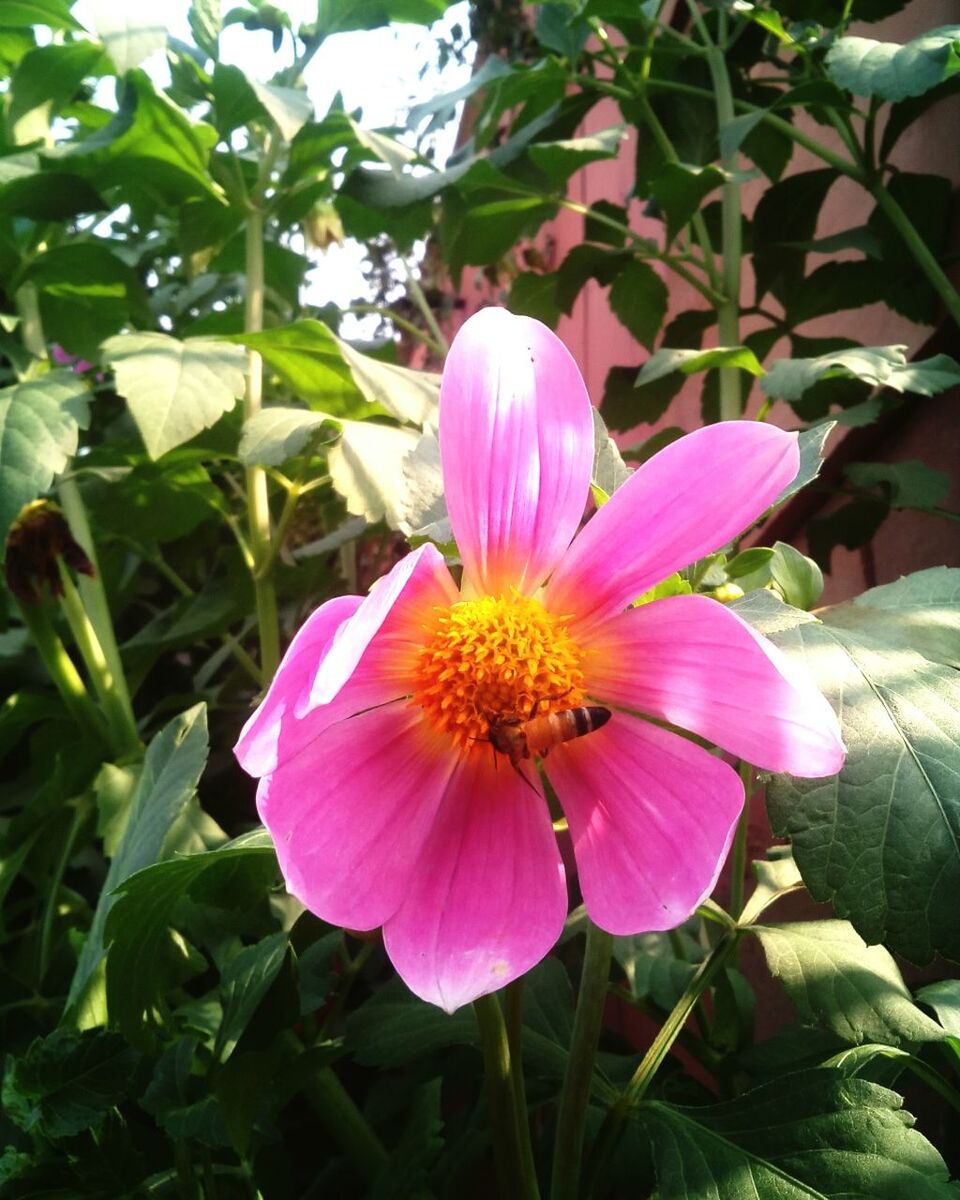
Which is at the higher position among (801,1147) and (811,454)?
(811,454)

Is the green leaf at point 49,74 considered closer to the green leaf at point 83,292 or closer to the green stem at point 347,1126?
the green leaf at point 83,292

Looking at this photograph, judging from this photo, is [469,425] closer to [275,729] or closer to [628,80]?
[275,729]

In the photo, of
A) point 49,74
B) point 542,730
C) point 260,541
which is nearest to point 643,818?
point 542,730

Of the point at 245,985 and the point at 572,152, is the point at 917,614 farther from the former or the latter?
the point at 572,152

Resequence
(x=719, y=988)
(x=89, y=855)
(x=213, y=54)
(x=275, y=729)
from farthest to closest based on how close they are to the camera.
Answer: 1. (x=89, y=855)
2. (x=213, y=54)
3. (x=719, y=988)
4. (x=275, y=729)

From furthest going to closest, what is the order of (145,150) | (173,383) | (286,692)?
(145,150), (173,383), (286,692)

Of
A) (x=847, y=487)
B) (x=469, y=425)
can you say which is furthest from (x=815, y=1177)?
(x=847, y=487)
